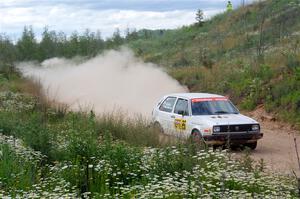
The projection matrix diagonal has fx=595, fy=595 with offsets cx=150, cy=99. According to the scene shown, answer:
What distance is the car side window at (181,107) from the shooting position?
17.6 meters

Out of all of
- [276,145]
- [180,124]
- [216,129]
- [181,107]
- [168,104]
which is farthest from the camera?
[168,104]

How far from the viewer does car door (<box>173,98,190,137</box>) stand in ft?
56.1

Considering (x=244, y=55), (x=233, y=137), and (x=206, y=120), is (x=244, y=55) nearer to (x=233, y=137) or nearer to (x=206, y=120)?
(x=206, y=120)

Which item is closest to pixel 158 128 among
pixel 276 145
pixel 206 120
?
pixel 206 120

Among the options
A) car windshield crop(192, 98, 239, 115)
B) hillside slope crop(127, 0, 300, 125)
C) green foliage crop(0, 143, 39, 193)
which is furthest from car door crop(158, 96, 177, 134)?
green foliage crop(0, 143, 39, 193)

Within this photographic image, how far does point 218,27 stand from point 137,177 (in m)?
45.1

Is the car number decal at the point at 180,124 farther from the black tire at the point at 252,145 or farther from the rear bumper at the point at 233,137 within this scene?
the black tire at the point at 252,145

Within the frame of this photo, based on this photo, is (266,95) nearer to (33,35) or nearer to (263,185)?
(263,185)

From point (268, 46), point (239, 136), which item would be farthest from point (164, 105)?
point (268, 46)

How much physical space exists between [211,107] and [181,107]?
0.95 meters

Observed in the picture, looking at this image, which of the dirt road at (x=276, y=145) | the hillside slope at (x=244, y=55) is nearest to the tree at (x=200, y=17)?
the hillside slope at (x=244, y=55)

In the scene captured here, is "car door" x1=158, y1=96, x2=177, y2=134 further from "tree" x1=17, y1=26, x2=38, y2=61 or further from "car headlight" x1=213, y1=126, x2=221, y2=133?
"tree" x1=17, y1=26, x2=38, y2=61

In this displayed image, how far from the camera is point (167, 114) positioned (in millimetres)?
18234

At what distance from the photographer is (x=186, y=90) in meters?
32.5
